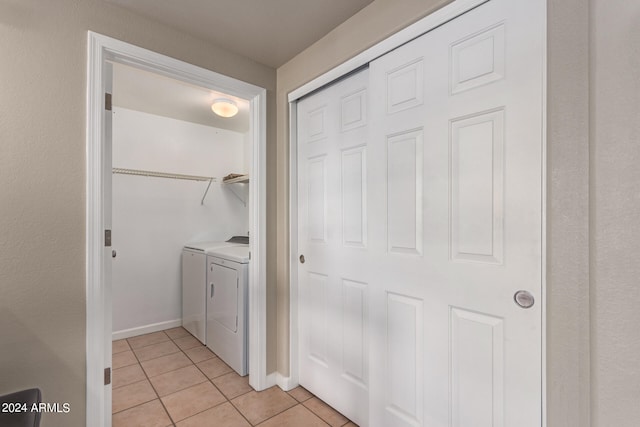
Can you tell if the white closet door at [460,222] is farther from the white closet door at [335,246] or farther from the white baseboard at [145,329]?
the white baseboard at [145,329]

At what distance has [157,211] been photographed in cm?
315

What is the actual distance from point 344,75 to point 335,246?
1.04 meters

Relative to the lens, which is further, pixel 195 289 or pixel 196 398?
pixel 195 289

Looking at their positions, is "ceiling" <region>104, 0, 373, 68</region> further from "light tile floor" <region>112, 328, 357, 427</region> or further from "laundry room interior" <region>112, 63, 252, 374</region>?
"light tile floor" <region>112, 328, 357, 427</region>

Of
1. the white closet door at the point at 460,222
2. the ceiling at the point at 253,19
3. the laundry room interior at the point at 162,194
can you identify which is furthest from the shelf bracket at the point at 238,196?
the white closet door at the point at 460,222

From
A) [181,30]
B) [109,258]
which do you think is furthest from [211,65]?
[109,258]

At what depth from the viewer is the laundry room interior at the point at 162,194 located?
288cm

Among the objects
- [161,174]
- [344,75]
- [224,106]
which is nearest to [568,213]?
[344,75]

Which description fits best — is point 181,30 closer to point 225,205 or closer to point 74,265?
point 74,265

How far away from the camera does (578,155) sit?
0.91 meters

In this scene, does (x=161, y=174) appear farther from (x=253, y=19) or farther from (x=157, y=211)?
(x=253, y=19)

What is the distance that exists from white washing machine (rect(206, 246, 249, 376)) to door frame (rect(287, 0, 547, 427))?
0.38 m

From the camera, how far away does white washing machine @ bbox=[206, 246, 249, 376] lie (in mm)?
2168

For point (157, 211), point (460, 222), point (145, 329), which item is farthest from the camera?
point (157, 211)
